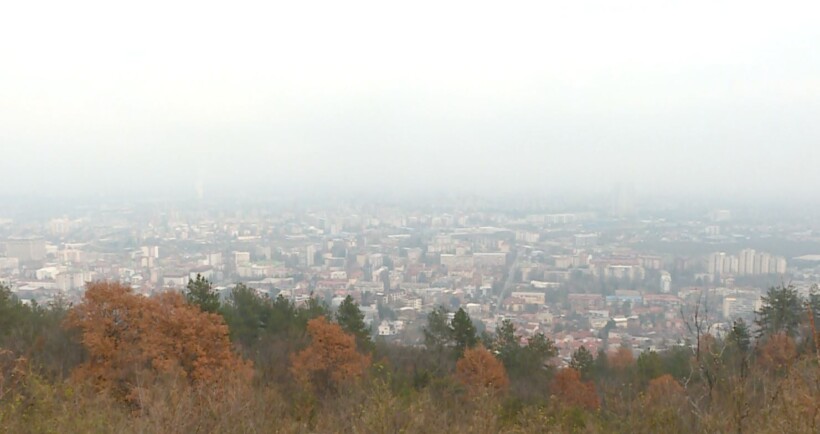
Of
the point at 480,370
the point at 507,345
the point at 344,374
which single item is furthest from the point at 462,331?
the point at 344,374

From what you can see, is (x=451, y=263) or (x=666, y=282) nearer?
(x=666, y=282)

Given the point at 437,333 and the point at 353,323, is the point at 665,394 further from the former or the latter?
the point at 437,333

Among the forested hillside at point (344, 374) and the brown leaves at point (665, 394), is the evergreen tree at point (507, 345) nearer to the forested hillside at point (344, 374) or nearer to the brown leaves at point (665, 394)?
the forested hillside at point (344, 374)

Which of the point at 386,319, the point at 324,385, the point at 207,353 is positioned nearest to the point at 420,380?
the point at 324,385

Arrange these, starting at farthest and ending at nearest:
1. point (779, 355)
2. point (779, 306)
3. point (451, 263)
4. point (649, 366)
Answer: point (451, 263) < point (649, 366) < point (779, 306) < point (779, 355)

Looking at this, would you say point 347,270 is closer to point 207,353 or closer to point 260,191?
point 207,353

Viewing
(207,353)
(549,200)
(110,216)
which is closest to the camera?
(207,353)

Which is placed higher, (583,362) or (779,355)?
(779,355)
